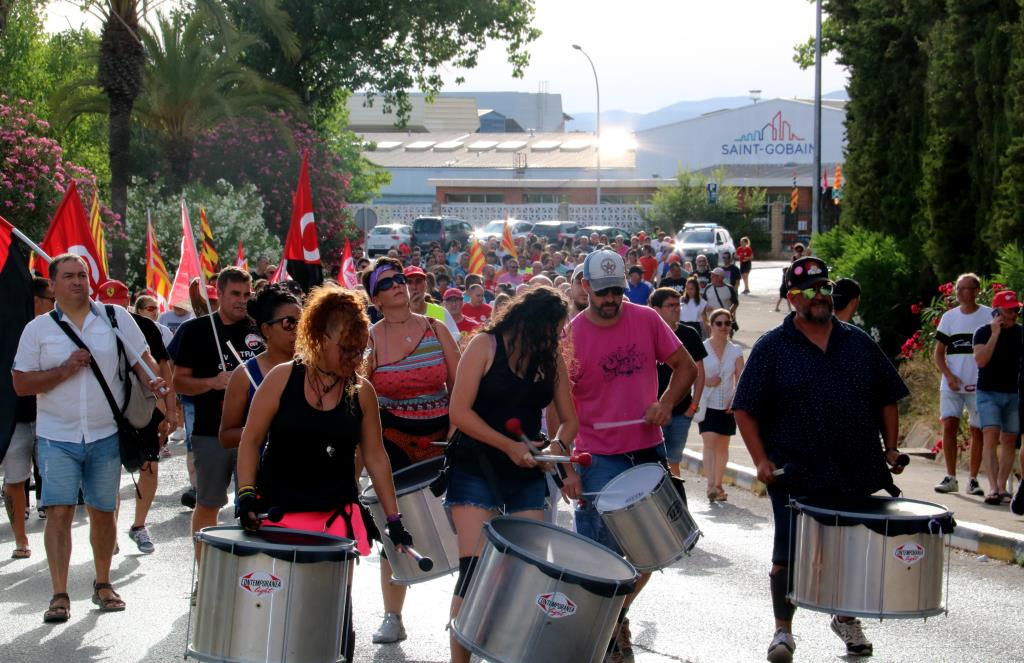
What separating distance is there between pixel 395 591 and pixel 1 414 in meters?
3.13

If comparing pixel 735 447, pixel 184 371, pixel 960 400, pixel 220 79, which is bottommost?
pixel 735 447

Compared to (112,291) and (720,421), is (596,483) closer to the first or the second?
(720,421)

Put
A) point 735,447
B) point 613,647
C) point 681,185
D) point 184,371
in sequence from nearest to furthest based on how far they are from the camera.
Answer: point 613,647 < point 184,371 < point 735,447 < point 681,185

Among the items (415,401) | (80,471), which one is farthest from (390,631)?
(80,471)

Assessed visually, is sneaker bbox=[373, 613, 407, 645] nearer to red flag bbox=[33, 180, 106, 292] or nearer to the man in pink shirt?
the man in pink shirt

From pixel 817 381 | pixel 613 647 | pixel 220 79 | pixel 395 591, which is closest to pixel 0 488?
pixel 395 591

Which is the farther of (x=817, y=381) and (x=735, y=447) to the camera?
(x=735, y=447)

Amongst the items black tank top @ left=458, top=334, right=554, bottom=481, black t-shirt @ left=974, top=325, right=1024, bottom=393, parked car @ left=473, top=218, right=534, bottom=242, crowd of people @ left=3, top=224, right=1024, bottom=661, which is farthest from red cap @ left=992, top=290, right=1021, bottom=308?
parked car @ left=473, top=218, right=534, bottom=242

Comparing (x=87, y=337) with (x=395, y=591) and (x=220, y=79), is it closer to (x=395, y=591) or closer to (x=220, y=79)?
(x=395, y=591)

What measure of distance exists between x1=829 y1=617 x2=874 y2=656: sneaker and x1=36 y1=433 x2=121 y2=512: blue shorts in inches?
154

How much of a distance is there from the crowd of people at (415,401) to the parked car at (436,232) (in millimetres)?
42481

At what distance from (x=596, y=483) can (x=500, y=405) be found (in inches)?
35.2

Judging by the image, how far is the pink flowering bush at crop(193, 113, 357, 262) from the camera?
36688 mm

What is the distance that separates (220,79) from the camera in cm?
3384
